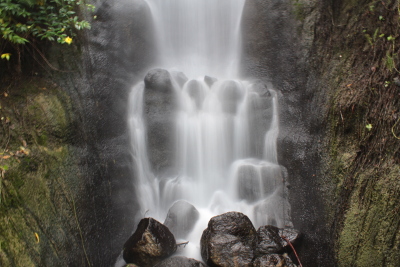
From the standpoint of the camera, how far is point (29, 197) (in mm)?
3482

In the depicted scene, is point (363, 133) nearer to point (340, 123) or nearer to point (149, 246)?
point (340, 123)

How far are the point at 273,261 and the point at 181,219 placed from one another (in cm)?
170

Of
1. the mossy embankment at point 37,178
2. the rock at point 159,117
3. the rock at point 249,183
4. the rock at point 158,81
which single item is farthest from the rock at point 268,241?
the rock at point 158,81

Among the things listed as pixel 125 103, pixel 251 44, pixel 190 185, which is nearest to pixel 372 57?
pixel 251 44

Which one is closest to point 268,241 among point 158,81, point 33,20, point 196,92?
point 196,92

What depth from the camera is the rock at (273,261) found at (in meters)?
3.99

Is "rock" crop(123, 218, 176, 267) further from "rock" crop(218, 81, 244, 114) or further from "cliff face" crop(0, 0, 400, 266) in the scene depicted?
"rock" crop(218, 81, 244, 114)

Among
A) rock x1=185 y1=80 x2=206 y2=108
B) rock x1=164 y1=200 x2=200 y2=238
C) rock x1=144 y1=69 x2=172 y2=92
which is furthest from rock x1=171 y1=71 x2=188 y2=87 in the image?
rock x1=164 y1=200 x2=200 y2=238

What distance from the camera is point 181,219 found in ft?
16.4

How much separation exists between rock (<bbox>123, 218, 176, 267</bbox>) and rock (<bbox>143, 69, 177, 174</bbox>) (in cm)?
136

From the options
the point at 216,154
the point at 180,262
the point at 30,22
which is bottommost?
the point at 180,262

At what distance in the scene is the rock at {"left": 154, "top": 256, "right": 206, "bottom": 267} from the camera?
13.6 feet

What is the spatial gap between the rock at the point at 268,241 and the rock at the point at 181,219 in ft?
3.98

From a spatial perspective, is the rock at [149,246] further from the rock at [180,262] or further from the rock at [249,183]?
the rock at [249,183]
